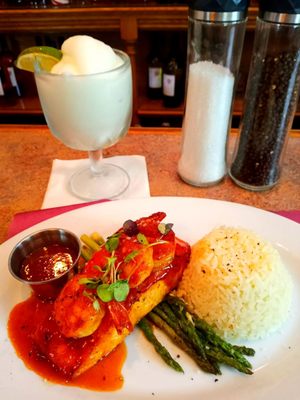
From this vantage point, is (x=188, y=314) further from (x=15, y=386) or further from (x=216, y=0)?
(x=216, y=0)

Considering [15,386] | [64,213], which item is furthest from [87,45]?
[15,386]

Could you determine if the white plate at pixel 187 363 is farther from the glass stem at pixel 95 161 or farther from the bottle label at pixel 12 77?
the bottle label at pixel 12 77

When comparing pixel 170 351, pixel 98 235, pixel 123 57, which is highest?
pixel 123 57

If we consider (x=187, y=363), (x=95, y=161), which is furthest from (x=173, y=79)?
(x=187, y=363)

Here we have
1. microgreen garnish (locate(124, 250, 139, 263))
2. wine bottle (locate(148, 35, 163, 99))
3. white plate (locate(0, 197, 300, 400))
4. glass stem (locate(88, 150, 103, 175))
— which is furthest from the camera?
wine bottle (locate(148, 35, 163, 99))

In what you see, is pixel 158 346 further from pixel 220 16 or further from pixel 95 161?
pixel 220 16

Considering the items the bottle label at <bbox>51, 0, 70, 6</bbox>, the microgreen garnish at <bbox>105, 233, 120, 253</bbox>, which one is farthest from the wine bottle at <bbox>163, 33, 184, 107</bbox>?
the microgreen garnish at <bbox>105, 233, 120, 253</bbox>

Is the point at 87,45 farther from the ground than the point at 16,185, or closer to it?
farther from the ground

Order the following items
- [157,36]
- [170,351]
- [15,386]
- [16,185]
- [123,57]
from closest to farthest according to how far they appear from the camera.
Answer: [15,386] < [170,351] < [123,57] < [16,185] < [157,36]

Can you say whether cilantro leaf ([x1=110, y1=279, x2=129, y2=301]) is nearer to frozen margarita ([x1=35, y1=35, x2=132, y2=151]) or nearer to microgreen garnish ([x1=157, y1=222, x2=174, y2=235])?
microgreen garnish ([x1=157, y1=222, x2=174, y2=235])
